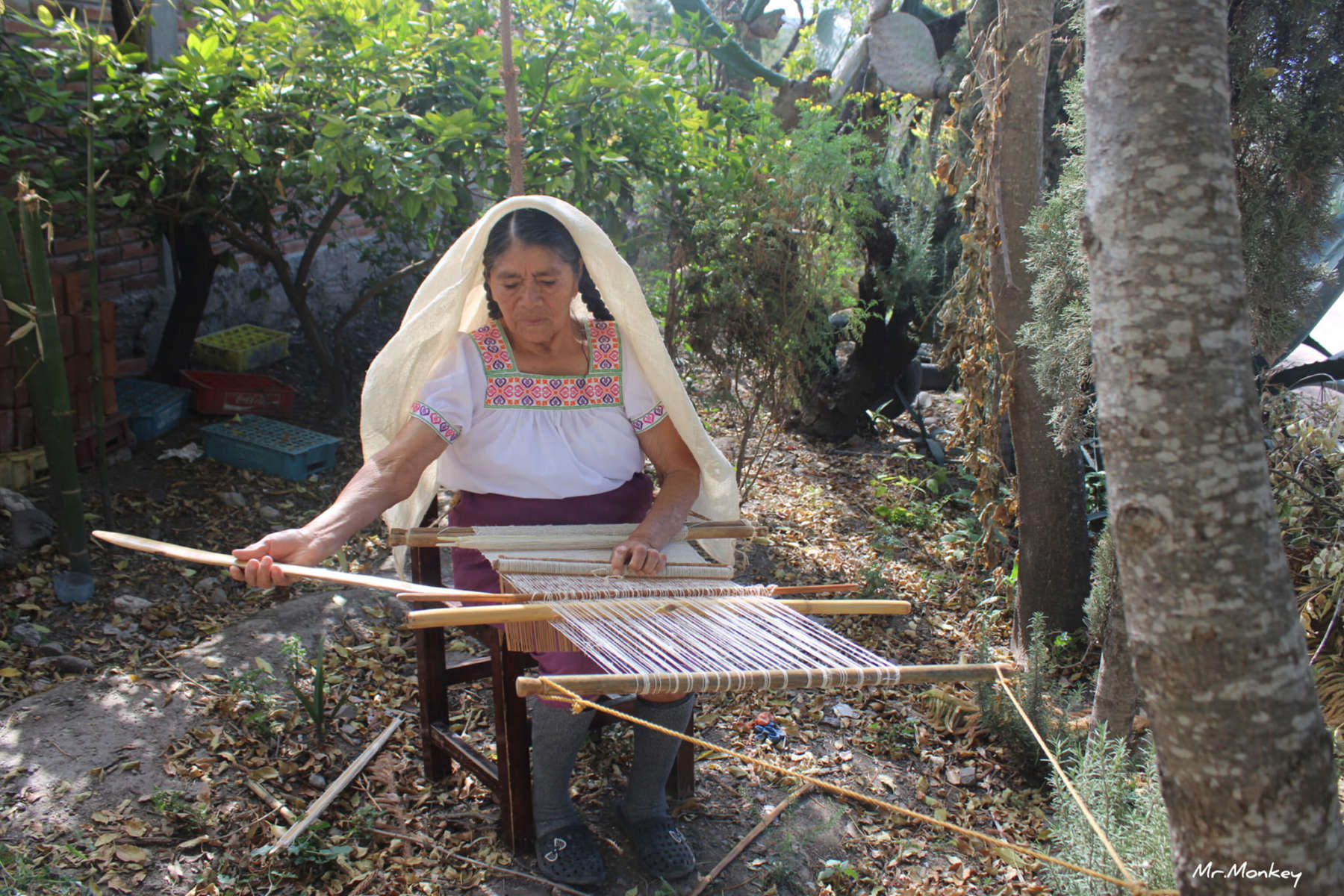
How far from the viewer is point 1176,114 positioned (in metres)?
1.17

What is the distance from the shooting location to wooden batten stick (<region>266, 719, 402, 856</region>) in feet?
8.21

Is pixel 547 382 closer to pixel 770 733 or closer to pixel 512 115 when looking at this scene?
pixel 512 115

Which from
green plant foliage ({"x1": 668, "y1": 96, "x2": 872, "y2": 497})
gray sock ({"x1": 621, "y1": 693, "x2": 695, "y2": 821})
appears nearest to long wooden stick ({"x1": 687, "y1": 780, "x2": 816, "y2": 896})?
gray sock ({"x1": 621, "y1": 693, "x2": 695, "y2": 821})

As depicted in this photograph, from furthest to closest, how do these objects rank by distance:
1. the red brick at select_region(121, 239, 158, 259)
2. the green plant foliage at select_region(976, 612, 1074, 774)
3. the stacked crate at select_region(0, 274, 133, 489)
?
1. the red brick at select_region(121, 239, 158, 259)
2. the stacked crate at select_region(0, 274, 133, 489)
3. the green plant foliage at select_region(976, 612, 1074, 774)

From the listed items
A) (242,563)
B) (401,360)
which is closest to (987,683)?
(401,360)

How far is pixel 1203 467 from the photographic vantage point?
117cm

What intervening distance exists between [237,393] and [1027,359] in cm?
415

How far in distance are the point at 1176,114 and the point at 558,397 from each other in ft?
5.95

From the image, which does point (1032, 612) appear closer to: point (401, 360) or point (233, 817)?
point (401, 360)

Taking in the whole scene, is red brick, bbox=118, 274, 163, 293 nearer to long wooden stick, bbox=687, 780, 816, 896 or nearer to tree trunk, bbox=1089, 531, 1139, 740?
long wooden stick, bbox=687, 780, 816, 896

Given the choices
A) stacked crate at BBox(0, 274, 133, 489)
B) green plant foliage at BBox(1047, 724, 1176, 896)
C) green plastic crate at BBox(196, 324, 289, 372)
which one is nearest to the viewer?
green plant foliage at BBox(1047, 724, 1176, 896)

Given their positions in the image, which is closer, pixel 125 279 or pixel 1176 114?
pixel 1176 114

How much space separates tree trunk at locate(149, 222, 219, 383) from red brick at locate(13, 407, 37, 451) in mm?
1127

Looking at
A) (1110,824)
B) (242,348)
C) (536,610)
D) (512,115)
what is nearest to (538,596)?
(536,610)
